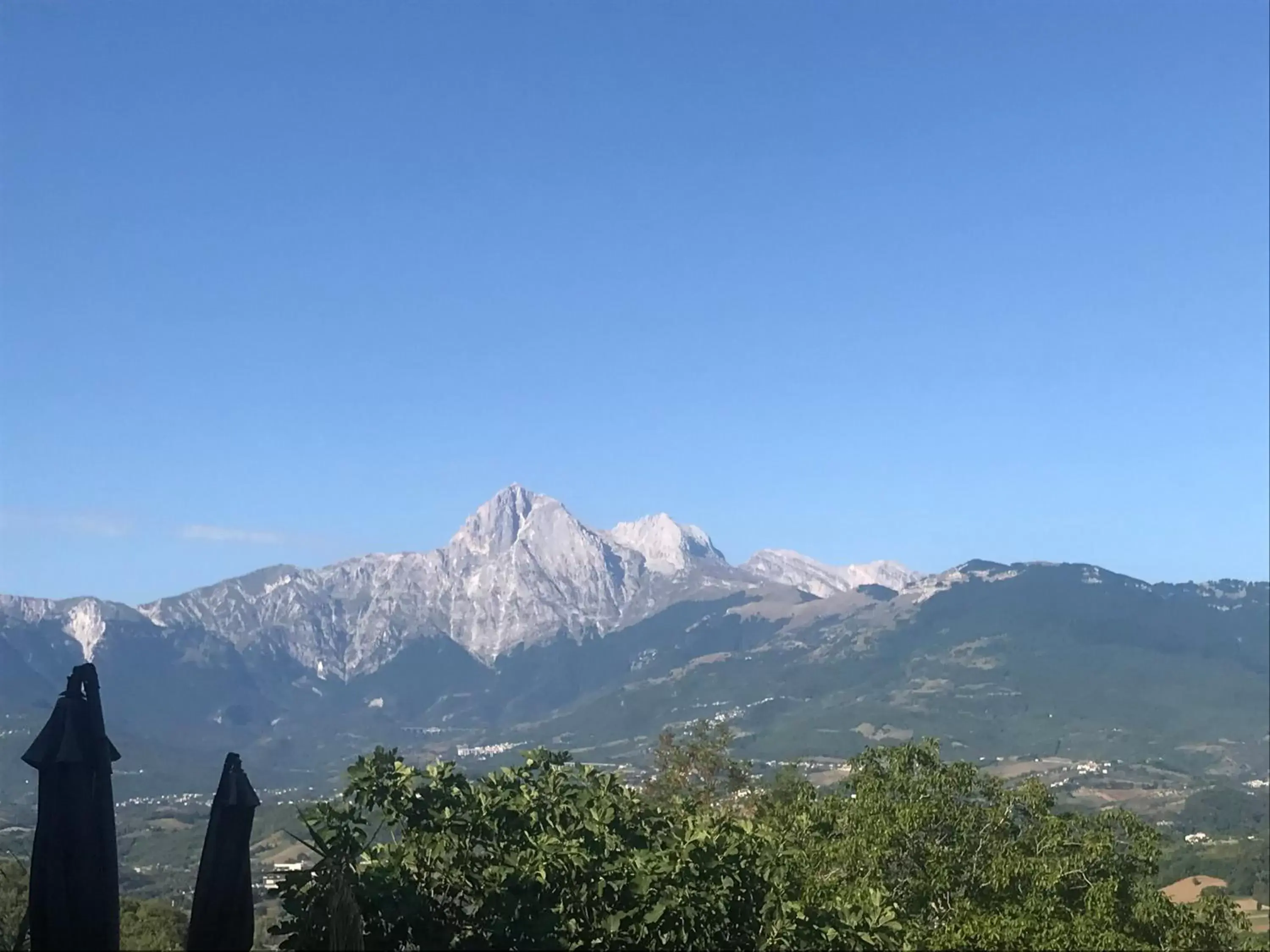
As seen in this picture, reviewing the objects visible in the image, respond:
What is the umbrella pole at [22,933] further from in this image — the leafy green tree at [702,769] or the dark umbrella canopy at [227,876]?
the leafy green tree at [702,769]

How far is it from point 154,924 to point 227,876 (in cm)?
4490

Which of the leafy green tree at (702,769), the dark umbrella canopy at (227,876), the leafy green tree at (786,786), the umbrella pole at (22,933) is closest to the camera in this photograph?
the dark umbrella canopy at (227,876)

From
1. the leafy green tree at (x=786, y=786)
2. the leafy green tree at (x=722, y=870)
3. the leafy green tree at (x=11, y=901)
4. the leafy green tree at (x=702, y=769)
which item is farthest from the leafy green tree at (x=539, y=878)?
the leafy green tree at (x=702, y=769)

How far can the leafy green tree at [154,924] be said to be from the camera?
37.0 metres

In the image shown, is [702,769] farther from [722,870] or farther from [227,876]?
[227,876]

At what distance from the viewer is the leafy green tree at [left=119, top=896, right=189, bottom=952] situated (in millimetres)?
37031

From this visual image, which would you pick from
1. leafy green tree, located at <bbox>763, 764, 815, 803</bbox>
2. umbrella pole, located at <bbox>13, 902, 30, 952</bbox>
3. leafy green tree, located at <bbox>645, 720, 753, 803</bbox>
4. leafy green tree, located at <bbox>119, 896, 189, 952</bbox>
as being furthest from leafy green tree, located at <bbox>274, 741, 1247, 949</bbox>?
leafy green tree, located at <bbox>645, 720, 753, 803</bbox>

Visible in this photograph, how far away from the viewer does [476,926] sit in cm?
1500

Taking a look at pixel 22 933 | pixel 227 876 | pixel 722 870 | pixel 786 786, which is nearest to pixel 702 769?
pixel 786 786

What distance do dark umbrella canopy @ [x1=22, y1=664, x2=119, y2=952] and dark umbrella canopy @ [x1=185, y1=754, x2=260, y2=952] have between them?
4.49 feet

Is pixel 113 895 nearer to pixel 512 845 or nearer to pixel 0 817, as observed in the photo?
pixel 512 845

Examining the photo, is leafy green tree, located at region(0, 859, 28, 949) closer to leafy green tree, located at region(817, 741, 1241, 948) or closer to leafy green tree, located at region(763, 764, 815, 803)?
leafy green tree, located at region(817, 741, 1241, 948)

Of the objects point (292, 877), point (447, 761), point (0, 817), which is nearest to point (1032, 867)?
point (447, 761)

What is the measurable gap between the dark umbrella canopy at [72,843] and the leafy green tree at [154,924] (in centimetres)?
1949
